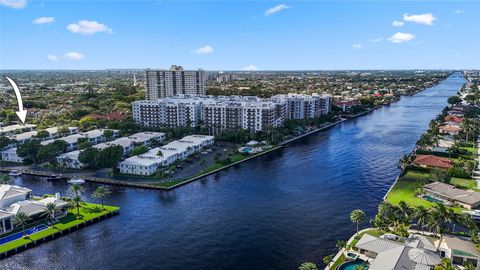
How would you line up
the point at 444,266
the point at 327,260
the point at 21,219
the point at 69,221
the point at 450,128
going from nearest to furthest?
the point at 444,266, the point at 327,260, the point at 21,219, the point at 69,221, the point at 450,128

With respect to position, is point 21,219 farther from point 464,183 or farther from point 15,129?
point 15,129

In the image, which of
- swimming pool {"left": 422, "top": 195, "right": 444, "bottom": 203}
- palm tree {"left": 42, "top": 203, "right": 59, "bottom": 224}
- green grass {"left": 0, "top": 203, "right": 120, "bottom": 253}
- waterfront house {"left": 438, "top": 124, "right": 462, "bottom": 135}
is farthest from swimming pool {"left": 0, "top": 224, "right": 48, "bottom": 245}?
waterfront house {"left": 438, "top": 124, "right": 462, "bottom": 135}

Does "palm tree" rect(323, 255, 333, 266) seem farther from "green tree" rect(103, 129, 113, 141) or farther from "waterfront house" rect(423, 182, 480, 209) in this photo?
"green tree" rect(103, 129, 113, 141)

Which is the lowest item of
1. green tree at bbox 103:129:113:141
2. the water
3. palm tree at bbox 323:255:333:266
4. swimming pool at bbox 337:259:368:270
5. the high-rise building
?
the water

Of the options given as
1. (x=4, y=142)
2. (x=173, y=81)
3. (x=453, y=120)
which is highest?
(x=173, y=81)

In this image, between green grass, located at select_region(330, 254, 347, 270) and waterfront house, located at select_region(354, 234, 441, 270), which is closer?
waterfront house, located at select_region(354, 234, 441, 270)

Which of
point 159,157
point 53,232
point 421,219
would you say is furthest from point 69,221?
point 421,219

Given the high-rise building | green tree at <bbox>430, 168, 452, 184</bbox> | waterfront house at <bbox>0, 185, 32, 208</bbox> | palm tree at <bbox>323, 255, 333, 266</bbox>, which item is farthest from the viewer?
the high-rise building

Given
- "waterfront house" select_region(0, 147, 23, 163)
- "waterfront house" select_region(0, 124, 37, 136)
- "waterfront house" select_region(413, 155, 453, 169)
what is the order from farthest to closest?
1. "waterfront house" select_region(0, 124, 37, 136)
2. "waterfront house" select_region(0, 147, 23, 163)
3. "waterfront house" select_region(413, 155, 453, 169)
